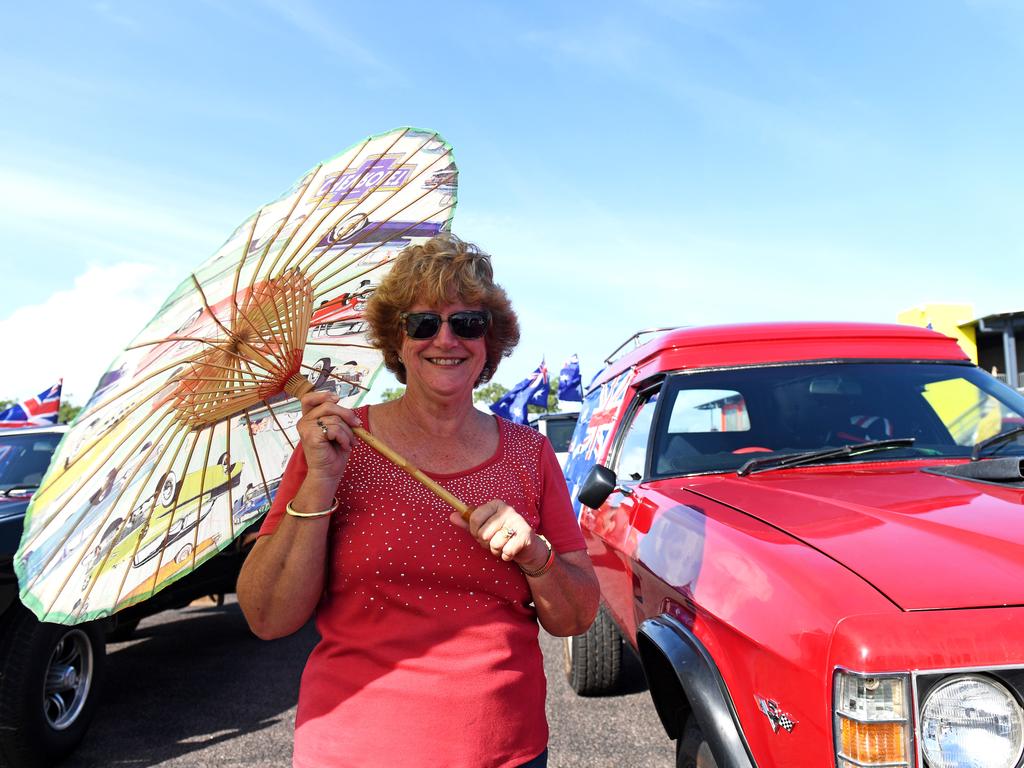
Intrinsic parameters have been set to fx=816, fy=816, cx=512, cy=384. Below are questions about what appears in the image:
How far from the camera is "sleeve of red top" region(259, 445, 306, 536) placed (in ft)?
5.81

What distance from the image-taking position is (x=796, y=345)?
360cm

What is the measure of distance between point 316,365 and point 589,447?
2.72 m

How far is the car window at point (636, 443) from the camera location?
139 inches

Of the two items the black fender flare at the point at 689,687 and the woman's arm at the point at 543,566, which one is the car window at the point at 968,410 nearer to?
the black fender flare at the point at 689,687

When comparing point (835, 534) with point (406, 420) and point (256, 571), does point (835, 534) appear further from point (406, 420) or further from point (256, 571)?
point (256, 571)

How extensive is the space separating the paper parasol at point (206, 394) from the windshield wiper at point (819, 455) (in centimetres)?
149

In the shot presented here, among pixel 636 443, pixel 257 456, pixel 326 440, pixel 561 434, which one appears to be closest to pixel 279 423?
pixel 257 456

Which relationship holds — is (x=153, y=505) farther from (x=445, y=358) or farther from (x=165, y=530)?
(x=445, y=358)

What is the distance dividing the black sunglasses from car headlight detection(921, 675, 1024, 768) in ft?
3.97

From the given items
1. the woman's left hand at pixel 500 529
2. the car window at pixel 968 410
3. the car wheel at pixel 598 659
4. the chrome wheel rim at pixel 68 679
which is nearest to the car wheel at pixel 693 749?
the woman's left hand at pixel 500 529

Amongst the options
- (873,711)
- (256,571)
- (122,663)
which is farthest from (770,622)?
(122,663)

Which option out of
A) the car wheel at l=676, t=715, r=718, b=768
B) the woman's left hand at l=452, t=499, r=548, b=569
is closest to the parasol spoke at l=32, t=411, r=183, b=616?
the woman's left hand at l=452, t=499, r=548, b=569

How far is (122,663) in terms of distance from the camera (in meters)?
6.18

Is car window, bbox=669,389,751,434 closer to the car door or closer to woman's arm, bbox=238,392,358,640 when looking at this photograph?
the car door
